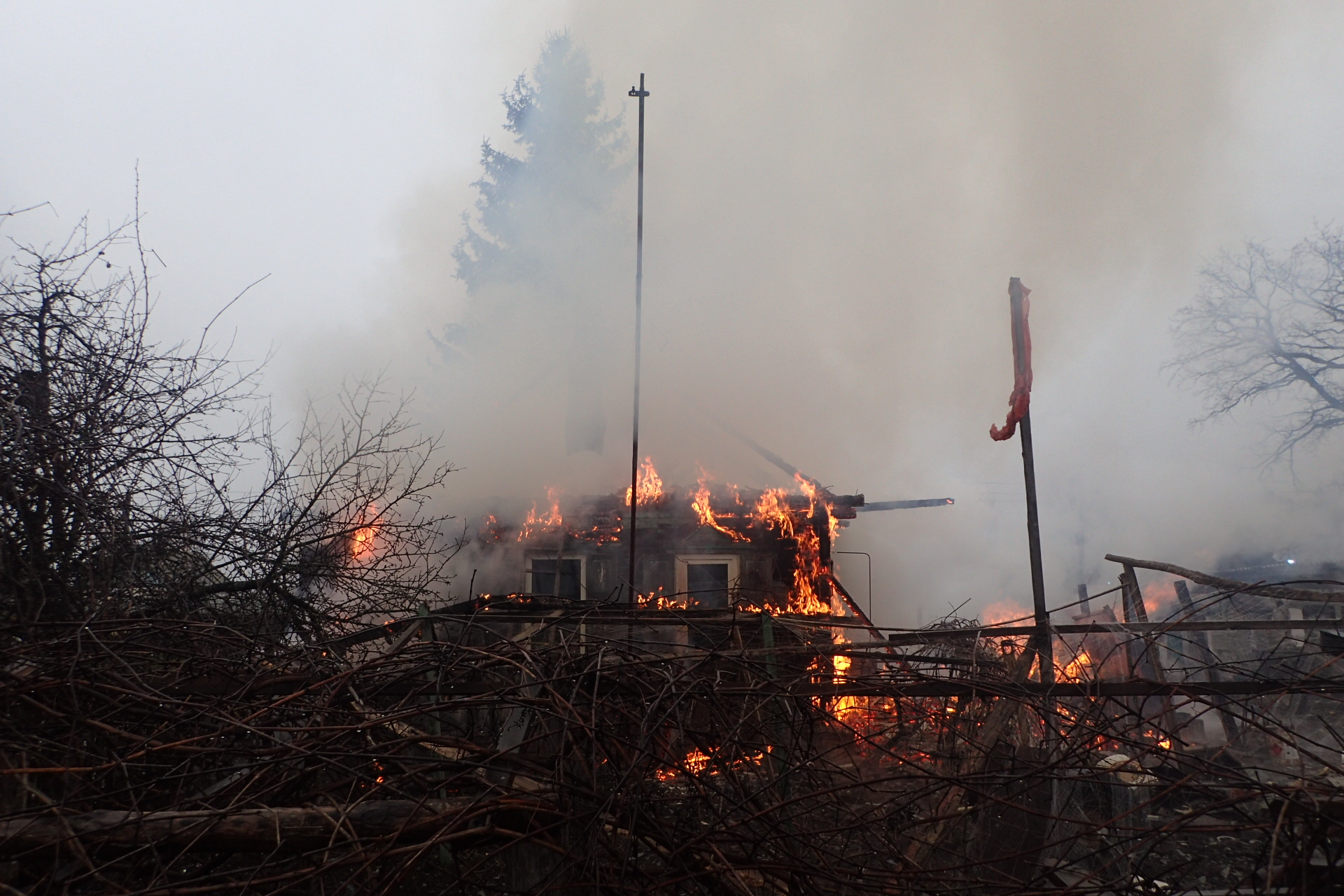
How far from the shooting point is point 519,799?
237 cm

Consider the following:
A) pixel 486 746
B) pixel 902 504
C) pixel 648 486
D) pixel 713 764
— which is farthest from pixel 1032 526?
pixel 902 504

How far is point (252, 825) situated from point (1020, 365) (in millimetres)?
6172

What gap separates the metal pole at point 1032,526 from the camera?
4.51 m

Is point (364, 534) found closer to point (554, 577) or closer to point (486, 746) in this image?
point (486, 746)

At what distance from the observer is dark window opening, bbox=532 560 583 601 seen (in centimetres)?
1481

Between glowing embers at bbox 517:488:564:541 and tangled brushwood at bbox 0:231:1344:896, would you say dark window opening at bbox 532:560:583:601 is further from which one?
tangled brushwood at bbox 0:231:1344:896

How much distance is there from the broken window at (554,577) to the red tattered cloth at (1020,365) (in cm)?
985

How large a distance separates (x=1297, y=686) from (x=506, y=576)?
14036mm

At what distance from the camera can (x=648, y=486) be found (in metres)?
16.4

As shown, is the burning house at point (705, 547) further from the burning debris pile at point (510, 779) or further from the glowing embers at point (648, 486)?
the burning debris pile at point (510, 779)

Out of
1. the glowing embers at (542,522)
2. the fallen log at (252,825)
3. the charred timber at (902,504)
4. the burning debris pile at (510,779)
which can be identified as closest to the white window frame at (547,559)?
the glowing embers at (542,522)

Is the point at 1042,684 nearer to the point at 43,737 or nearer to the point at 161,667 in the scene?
the point at 43,737

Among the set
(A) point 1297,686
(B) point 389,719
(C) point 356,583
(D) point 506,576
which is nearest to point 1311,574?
(D) point 506,576

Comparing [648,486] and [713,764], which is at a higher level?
[648,486]
